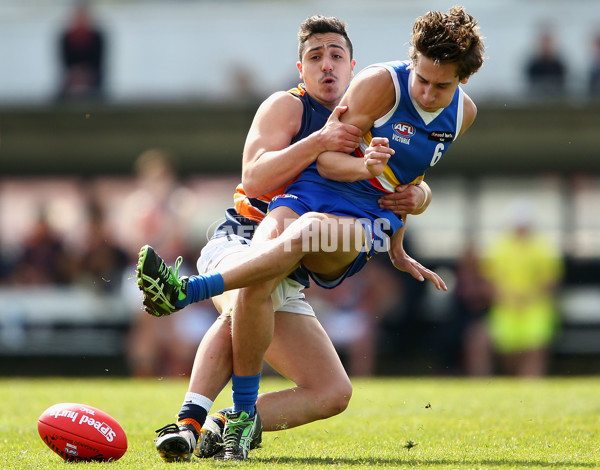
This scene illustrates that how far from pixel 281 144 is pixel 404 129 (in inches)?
27.6

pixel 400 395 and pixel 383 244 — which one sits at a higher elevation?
pixel 383 244

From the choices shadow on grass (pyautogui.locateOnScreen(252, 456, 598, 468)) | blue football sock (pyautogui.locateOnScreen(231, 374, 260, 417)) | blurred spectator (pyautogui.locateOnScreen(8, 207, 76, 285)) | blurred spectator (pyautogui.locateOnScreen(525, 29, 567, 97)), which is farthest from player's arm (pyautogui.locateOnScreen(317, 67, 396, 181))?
blurred spectator (pyautogui.locateOnScreen(525, 29, 567, 97))

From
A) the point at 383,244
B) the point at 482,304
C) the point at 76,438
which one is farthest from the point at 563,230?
the point at 76,438

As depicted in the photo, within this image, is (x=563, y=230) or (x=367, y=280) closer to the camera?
(x=367, y=280)

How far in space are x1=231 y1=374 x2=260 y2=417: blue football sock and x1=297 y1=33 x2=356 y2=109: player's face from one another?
1673mm

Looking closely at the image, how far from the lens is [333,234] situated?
475cm

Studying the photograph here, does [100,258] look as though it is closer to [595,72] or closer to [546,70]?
[546,70]

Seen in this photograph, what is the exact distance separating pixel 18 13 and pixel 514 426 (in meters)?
11.5

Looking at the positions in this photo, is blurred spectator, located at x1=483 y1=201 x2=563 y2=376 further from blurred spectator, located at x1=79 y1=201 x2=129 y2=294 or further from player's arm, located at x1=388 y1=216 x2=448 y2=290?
player's arm, located at x1=388 y1=216 x2=448 y2=290

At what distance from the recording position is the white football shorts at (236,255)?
4.97 m

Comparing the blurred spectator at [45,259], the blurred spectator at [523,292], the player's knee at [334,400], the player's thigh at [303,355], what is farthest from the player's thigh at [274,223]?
the blurred spectator at [45,259]

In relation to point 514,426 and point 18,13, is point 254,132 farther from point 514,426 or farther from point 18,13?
point 18,13

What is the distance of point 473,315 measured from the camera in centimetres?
1176

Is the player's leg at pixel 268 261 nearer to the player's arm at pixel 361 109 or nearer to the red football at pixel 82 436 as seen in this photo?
the player's arm at pixel 361 109
